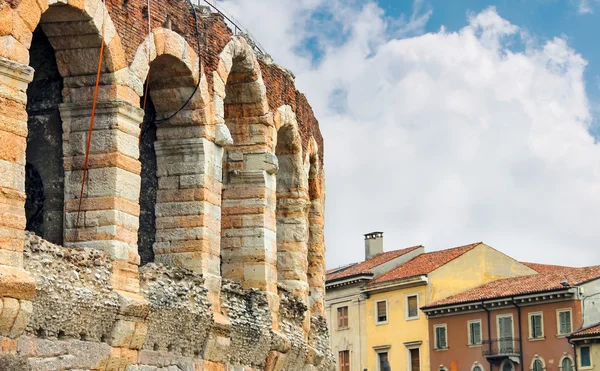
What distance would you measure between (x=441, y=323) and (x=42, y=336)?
39.0 meters

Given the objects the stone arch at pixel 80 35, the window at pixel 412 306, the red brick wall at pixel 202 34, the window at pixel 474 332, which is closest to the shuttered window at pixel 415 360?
the window at pixel 412 306

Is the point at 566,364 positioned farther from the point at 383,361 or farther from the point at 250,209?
the point at 250,209

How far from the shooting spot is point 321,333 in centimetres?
2653

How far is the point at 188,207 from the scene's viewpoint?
20297 mm

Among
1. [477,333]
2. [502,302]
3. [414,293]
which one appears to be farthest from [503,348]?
[414,293]

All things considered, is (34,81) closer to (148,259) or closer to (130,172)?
(130,172)

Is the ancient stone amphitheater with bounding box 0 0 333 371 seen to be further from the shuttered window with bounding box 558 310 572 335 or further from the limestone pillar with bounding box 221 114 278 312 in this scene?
the shuttered window with bounding box 558 310 572 335

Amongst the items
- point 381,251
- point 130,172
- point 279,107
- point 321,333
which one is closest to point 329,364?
point 321,333

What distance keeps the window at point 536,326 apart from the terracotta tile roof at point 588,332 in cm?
174

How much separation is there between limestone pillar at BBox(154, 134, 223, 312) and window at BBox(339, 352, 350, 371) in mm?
37351

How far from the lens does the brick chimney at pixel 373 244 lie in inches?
2403

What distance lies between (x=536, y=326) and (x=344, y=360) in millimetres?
9721

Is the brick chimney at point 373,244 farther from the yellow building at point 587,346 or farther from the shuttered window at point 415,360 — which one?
the yellow building at point 587,346

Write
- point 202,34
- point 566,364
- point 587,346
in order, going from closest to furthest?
1. point 202,34
2. point 587,346
3. point 566,364
